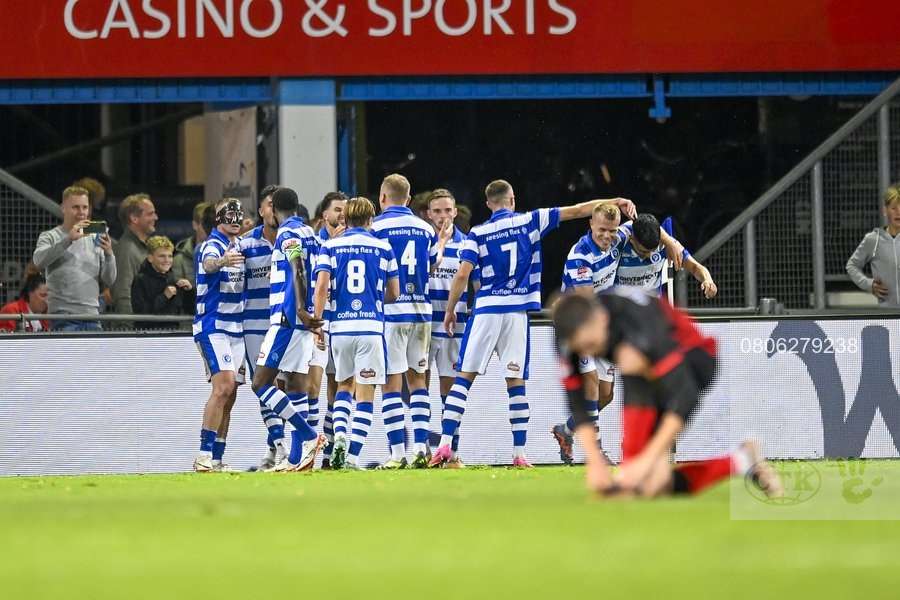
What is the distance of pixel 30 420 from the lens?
1623cm

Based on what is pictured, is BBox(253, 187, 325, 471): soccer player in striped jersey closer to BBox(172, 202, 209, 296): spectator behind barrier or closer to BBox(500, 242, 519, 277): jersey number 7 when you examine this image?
BBox(500, 242, 519, 277): jersey number 7

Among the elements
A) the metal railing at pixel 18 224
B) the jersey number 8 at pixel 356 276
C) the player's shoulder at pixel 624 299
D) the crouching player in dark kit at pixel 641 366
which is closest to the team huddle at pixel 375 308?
the jersey number 8 at pixel 356 276

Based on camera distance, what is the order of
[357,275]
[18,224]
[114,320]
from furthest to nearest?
[18,224] → [114,320] → [357,275]

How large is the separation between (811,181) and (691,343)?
418 inches

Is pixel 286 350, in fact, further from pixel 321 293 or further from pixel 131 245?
pixel 131 245

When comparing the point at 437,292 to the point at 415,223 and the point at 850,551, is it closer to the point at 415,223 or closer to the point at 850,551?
the point at 415,223

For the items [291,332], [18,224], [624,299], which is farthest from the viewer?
[18,224]

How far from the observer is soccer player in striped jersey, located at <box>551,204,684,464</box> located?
15.4 metres

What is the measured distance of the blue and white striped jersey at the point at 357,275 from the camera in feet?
47.9

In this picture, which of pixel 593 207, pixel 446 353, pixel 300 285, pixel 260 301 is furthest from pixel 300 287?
pixel 593 207

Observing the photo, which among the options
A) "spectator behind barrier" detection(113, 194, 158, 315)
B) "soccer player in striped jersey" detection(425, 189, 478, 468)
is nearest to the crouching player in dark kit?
"soccer player in striped jersey" detection(425, 189, 478, 468)

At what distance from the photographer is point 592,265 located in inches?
616

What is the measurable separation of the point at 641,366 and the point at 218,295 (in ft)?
24.6

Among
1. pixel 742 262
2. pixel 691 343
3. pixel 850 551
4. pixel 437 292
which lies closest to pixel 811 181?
pixel 742 262
